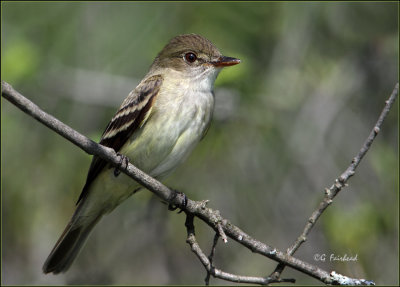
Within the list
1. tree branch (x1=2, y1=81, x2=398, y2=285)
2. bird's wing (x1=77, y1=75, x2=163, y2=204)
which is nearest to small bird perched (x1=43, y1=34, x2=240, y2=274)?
bird's wing (x1=77, y1=75, x2=163, y2=204)

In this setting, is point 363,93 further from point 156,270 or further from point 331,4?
point 156,270

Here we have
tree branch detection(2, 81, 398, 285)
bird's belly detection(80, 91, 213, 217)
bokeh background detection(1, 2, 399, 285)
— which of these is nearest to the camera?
tree branch detection(2, 81, 398, 285)

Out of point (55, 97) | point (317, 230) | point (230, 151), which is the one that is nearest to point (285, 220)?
point (317, 230)

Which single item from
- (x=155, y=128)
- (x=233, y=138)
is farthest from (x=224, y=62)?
(x=233, y=138)

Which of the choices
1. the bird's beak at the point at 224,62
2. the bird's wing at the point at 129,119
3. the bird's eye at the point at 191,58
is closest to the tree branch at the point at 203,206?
the bird's wing at the point at 129,119

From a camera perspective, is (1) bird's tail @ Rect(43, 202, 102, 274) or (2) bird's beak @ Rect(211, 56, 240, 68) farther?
(1) bird's tail @ Rect(43, 202, 102, 274)

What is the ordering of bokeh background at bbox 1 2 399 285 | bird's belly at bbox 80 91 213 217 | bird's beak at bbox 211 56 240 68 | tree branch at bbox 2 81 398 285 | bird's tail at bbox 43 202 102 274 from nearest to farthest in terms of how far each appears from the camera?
1. tree branch at bbox 2 81 398 285
2. bird's belly at bbox 80 91 213 217
3. bird's beak at bbox 211 56 240 68
4. bird's tail at bbox 43 202 102 274
5. bokeh background at bbox 1 2 399 285

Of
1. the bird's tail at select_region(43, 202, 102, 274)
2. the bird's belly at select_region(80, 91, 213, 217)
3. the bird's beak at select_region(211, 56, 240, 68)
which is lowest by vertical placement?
the bird's tail at select_region(43, 202, 102, 274)

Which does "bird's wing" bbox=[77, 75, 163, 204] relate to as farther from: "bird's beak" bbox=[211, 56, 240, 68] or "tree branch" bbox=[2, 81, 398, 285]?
"tree branch" bbox=[2, 81, 398, 285]
